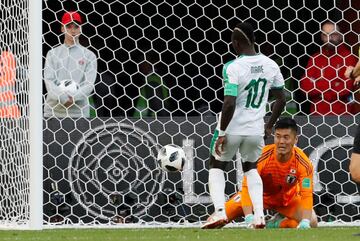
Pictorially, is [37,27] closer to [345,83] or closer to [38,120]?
[38,120]

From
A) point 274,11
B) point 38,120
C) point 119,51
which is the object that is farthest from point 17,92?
point 274,11

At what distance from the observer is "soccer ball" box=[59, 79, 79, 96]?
428 inches

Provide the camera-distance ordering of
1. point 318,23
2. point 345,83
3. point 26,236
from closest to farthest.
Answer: point 26,236 → point 345,83 → point 318,23

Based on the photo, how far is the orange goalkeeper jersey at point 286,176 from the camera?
33.5 ft

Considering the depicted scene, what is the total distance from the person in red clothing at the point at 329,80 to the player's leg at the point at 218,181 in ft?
7.01

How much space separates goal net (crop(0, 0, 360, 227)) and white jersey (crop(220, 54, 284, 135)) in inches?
59.5

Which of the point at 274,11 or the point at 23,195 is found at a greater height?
the point at 274,11

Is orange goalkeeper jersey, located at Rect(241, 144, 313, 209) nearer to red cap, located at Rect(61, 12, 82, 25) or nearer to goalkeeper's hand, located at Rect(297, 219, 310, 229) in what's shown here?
goalkeeper's hand, located at Rect(297, 219, 310, 229)

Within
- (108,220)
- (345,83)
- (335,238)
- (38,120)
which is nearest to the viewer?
(335,238)

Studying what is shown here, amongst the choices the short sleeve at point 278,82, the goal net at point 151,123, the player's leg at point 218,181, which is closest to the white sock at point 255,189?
the player's leg at point 218,181

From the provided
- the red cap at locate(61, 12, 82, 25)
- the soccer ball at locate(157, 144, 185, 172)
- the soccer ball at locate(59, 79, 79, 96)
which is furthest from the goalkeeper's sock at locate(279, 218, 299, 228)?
the red cap at locate(61, 12, 82, 25)

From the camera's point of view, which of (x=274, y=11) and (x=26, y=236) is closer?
(x=26, y=236)

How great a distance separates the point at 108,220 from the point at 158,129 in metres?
0.88

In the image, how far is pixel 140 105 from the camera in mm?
11922
